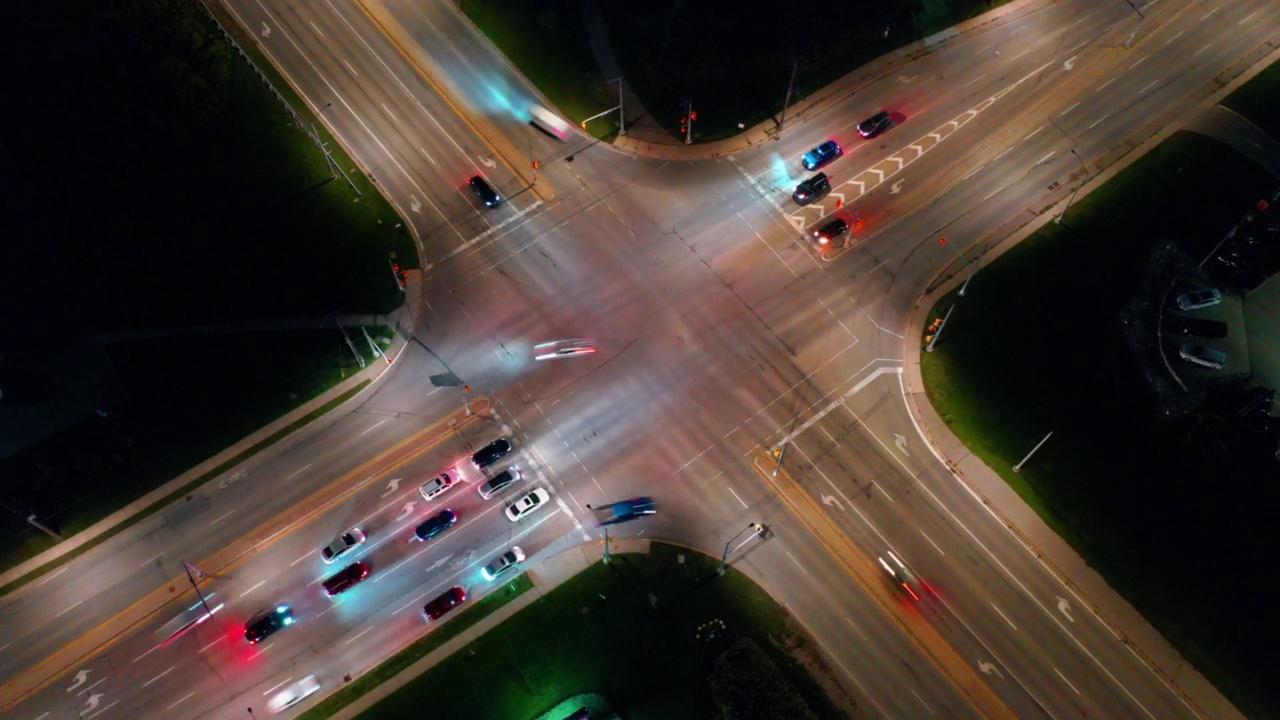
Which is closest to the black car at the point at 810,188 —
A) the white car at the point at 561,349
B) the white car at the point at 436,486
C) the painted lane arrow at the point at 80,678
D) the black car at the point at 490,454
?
the white car at the point at 561,349

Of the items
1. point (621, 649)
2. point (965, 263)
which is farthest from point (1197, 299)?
point (621, 649)

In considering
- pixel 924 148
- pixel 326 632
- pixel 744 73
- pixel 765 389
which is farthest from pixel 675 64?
pixel 326 632

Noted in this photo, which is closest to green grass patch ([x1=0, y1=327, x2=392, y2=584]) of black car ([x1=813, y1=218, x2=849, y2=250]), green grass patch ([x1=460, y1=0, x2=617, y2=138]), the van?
the van

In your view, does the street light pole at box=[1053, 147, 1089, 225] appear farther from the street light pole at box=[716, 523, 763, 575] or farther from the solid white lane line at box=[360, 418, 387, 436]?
the solid white lane line at box=[360, 418, 387, 436]

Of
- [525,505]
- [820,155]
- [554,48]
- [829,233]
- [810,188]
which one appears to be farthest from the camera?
[554,48]

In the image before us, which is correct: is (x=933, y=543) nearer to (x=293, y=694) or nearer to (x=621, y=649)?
(x=621, y=649)

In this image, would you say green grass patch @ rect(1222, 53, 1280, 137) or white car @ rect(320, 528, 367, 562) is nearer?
white car @ rect(320, 528, 367, 562)
